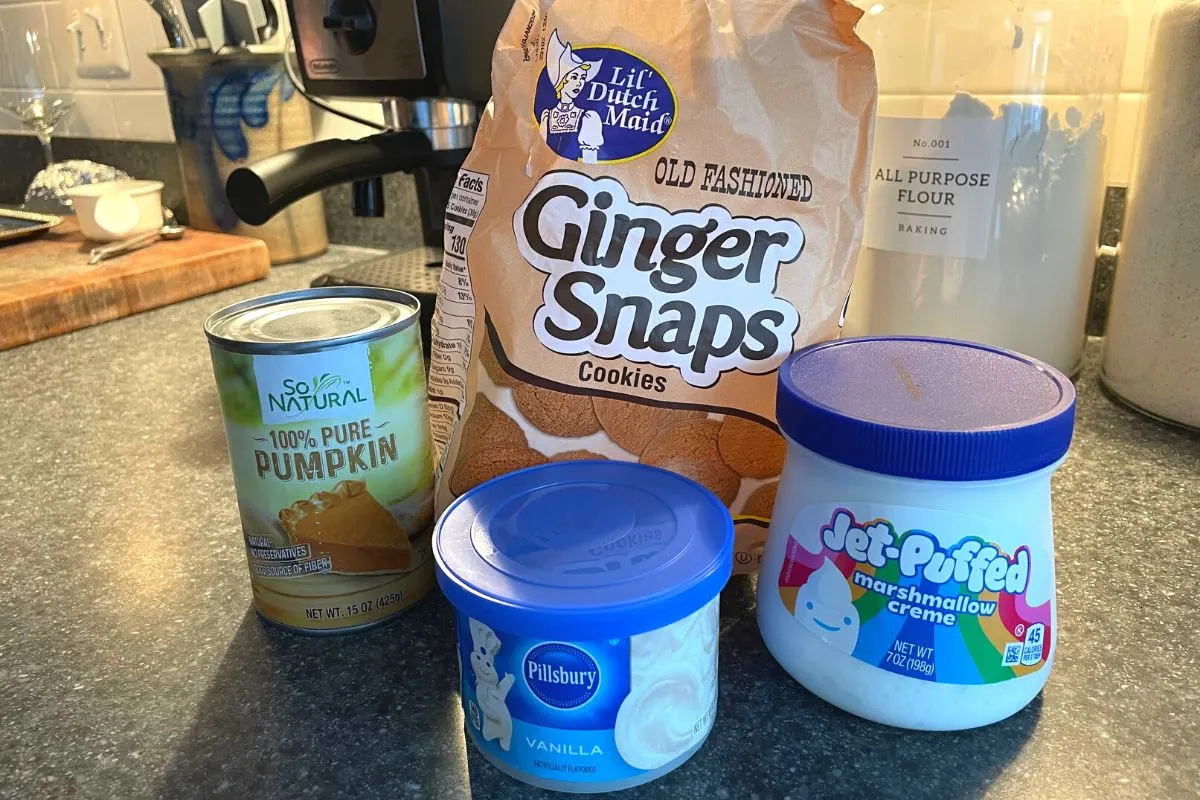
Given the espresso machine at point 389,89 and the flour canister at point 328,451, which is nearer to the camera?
the flour canister at point 328,451

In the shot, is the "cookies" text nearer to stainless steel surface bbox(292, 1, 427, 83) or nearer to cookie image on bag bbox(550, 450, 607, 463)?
cookie image on bag bbox(550, 450, 607, 463)

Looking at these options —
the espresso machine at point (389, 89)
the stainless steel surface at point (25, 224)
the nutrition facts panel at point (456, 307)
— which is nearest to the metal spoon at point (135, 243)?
the stainless steel surface at point (25, 224)

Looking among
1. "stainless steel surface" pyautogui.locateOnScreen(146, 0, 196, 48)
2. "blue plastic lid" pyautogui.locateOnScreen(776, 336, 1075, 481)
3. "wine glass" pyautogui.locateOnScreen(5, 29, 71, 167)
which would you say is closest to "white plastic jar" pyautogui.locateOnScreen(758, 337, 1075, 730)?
"blue plastic lid" pyautogui.locateOnScreen(776, 336, 1075, 481)

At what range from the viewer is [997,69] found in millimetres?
641

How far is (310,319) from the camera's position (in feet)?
1.54

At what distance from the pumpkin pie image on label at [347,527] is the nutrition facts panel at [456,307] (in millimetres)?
89

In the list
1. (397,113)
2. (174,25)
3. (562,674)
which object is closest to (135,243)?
(174,25)

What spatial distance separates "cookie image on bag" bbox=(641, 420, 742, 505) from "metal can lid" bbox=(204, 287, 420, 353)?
149mm

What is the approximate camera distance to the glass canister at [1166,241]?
0.62m

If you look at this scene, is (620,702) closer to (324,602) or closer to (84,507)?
(324,602)

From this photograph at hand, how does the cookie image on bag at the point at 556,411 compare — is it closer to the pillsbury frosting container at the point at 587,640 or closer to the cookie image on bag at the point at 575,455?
the cookie image on bag at the point at 575,455

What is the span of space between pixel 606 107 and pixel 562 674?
30 centimetres

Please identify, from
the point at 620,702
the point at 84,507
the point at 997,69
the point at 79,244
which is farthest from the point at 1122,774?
the point at 79,244

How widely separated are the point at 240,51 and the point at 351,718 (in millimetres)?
1031
